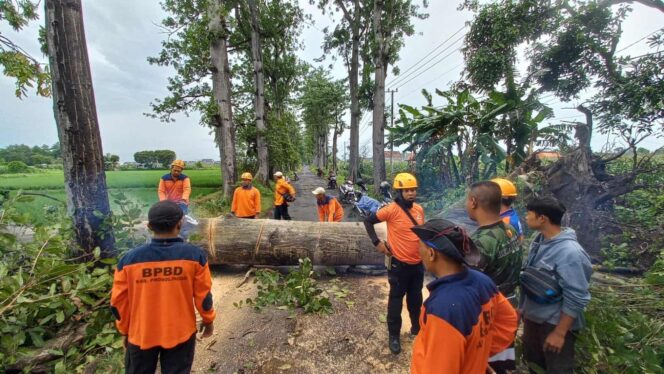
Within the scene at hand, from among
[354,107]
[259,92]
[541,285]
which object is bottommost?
[541,285]

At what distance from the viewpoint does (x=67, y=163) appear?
294 cm

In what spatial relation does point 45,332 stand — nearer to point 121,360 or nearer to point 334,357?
point 121,360

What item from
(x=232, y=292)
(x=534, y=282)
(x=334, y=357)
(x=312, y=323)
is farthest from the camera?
(x=232, y=292)

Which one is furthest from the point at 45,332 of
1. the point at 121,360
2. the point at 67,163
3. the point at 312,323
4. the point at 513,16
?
the point at 513,16

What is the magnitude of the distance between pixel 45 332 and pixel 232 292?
1.98 m

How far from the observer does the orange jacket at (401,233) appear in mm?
2781

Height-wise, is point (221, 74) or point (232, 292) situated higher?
point (221, 74)

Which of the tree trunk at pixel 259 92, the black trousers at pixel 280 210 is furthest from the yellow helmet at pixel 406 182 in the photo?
the tree trunk at pixel 259 92

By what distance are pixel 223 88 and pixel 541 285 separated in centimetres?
1025

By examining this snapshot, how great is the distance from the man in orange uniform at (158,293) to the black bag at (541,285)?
229 centimetres

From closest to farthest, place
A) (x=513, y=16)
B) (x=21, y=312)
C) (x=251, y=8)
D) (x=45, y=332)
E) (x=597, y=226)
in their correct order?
(x=21, y=312) → (x=45, y=332) → (x=597, y=226) → (x=513, y=16) → (x=251, y=8)

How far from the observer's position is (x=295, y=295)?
12.1 ft

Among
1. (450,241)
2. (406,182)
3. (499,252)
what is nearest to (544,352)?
(499,252)

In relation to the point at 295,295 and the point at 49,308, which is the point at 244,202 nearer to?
the point at 295,295
